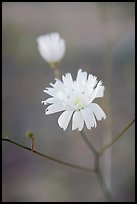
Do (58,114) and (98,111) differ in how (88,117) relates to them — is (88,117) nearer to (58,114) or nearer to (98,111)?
(98,111)

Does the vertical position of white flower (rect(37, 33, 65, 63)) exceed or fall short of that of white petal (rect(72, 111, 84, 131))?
it exceeds it

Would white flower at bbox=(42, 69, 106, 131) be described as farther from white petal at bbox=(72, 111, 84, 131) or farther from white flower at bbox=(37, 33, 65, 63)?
white flower at bbox=(37, 33, 65, 63)

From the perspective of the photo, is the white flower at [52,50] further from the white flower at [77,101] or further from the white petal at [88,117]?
the white petal at [88,117]

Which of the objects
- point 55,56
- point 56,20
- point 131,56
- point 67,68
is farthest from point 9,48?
point 55,56

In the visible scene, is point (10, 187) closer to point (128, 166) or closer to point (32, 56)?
point (128, 166)

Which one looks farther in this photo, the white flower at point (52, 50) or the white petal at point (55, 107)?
the white flower at point (52, 50)

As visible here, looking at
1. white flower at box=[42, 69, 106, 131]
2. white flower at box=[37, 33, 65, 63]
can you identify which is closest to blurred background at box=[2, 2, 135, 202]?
white flower at box=[37, 33, 65, 63]

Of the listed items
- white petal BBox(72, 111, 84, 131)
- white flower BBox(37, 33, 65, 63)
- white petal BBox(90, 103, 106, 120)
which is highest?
white flower BBox(37, 33, 65, 63)

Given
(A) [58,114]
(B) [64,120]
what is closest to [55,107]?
(B) [64,120]

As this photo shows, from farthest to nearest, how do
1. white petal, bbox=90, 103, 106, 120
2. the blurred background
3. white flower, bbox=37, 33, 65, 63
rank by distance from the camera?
the blurred background
white flower, bbox=37, 33, 65, 63
white petal, bbox=90, 103, 106, 120

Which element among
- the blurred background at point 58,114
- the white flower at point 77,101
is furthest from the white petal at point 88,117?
the blurred background at point 58,114
